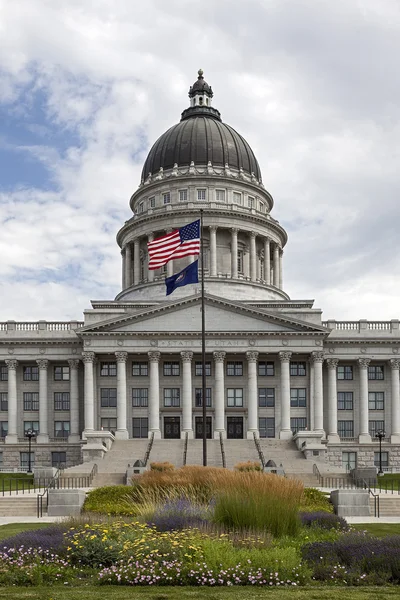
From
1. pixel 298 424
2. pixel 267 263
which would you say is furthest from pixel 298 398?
pixel 267 263

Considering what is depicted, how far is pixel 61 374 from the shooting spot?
267 feet

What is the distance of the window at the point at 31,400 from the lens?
8044 centimetres

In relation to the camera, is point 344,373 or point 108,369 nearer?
point 108,369

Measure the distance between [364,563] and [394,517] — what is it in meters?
17.9

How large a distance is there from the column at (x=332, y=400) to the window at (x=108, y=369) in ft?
64.9

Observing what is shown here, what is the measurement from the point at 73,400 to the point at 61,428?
10.5ft

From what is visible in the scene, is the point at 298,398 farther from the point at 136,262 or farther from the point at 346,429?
the point at 136,262

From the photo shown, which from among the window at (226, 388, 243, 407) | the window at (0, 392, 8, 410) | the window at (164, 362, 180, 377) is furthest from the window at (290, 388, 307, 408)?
the window at (0, 392, 8, 410)

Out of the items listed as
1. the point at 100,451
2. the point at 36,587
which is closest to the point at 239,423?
the point at 100,451

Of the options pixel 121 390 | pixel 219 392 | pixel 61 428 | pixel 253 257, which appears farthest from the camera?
pixel 253 257

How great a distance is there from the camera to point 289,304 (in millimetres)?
86375

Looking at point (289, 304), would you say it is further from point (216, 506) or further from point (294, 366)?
point (216, 506)

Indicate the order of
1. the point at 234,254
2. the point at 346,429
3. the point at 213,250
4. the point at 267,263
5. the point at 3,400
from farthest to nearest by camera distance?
the point at 267,263 < the point at 234,254 < the point at 213,250 < the point at 3,400 < the point at 346,429

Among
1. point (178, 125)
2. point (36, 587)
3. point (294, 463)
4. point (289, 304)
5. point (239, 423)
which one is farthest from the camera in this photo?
point (178, 125)
